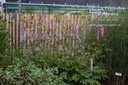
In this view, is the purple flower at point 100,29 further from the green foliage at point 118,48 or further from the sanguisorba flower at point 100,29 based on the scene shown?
the green foliage at point 118,48

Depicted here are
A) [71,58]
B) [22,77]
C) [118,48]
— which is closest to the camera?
[22,77]

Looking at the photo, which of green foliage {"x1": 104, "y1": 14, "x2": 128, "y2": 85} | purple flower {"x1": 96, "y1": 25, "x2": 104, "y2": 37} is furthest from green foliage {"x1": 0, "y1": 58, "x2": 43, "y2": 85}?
green foliage {"x1": 104, "y1": 14, "x2": 128, "y2": 85}

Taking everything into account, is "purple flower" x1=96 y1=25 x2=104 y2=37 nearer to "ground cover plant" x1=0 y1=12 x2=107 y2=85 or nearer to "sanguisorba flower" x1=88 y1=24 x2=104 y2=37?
"sanguisorba flower" x1=88 y1=24 x2=104 y2=37

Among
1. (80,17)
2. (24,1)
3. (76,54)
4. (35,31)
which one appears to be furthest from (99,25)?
(24,1)

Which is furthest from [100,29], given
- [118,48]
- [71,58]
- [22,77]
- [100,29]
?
[22,77]

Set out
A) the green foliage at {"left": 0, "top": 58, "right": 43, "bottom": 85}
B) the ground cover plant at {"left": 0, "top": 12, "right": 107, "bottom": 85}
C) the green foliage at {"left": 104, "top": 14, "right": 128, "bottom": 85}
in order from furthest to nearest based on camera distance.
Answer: the green foliage at {"left": 104, "top": 14, "right": 128, "bottom": 85} → the ground cover plant at {"left": 0, "top": 12, "right": 107, "bottom": 85} → the green foliage at {"left": 0, "top": 58, "right": 43, "bottom": 85}

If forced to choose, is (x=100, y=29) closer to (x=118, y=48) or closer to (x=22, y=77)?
(x=118, y=48)

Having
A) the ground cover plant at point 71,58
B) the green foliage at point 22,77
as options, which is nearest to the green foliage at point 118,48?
the ground cover plant at point 71,58

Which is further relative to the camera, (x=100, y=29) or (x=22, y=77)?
(x=100, y=29)

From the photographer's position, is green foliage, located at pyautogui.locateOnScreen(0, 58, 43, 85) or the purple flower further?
the purple flower

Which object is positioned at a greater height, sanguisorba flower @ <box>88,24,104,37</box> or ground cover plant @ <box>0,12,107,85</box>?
sanguisorba flower @ <box>88,24,104,37</box>

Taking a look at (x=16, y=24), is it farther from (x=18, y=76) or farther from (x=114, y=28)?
(x=18, y=76)

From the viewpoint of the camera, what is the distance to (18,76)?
3.73 meters

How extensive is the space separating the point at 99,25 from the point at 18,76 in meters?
2.84
